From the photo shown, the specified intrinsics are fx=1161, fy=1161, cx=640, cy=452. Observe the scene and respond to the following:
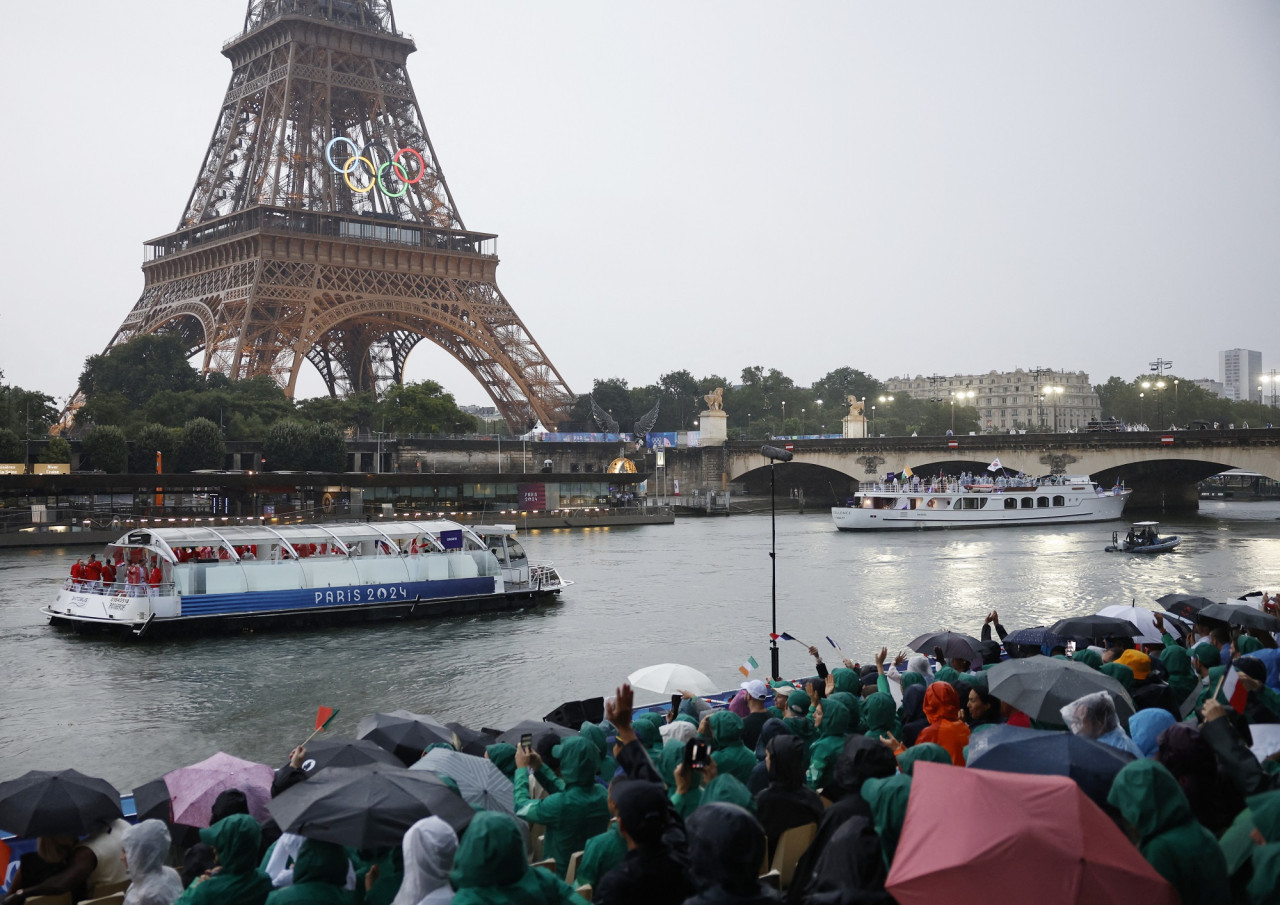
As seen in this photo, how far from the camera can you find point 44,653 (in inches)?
1038

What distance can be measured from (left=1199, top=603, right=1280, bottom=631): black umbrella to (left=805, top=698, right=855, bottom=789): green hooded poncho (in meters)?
7.95

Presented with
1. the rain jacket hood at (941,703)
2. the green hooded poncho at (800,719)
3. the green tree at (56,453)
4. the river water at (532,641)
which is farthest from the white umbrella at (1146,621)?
the green tree at (56,453)

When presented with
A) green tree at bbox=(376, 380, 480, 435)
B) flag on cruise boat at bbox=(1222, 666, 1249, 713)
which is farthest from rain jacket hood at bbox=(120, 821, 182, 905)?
green tree at bbox=(376, 380, 480, 435)

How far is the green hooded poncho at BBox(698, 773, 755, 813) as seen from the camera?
21.0 ft

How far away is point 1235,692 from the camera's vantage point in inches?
355

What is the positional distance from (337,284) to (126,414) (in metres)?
15.5

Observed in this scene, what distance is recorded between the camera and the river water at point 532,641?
20.2 m

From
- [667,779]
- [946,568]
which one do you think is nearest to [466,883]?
[667,779]

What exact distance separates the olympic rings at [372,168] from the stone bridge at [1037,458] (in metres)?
28.5

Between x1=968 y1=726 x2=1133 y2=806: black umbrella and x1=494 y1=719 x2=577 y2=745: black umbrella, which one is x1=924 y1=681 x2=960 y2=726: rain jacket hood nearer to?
x1=968 y1=726 x2=1133 y2=806: black umbrella

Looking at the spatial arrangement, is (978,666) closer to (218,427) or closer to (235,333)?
(218,427)

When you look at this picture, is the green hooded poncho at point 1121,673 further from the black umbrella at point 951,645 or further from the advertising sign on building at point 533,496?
the advertising sign on building at point 533,496

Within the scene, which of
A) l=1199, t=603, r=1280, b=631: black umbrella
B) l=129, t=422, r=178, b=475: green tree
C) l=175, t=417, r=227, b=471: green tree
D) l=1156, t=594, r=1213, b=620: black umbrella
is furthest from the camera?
l=175, t=417, r=227, b=471: green tree

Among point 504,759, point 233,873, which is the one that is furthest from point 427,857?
point 504,759
